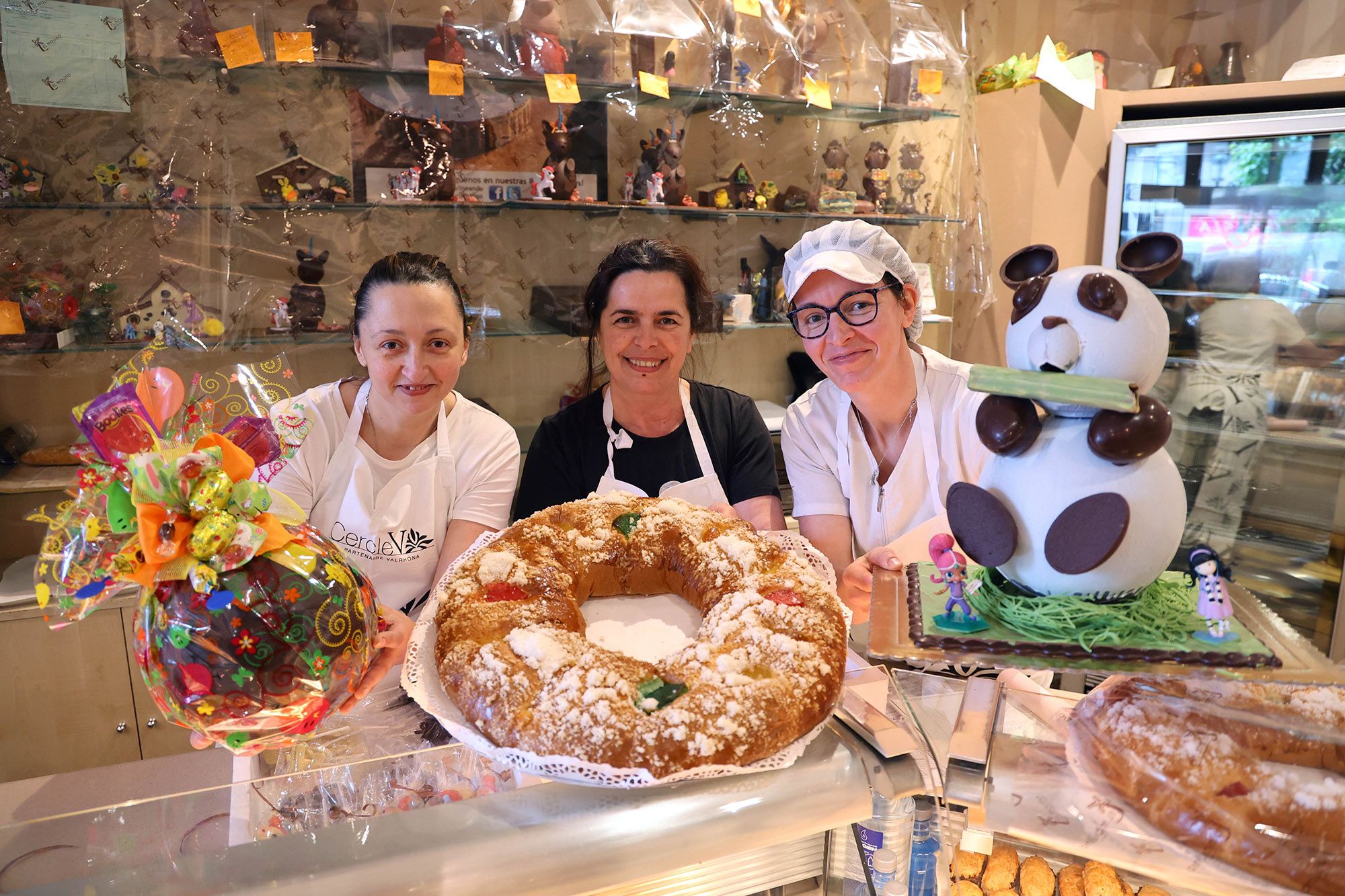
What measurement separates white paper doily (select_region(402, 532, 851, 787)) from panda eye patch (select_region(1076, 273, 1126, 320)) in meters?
0.48

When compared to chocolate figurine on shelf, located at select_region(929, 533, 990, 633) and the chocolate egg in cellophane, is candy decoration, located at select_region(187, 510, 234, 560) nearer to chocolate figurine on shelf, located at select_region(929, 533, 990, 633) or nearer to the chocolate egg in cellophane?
the chocolate egg in cellophane

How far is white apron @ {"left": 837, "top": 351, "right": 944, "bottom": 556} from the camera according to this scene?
2029 millimetres

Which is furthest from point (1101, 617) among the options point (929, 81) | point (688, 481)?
point (929, 81)

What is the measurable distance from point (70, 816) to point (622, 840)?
57 centimetres

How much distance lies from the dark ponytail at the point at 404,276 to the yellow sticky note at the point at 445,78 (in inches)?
56.6

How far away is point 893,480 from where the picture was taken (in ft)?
6.72

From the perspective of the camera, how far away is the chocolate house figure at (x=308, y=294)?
10.6 feet

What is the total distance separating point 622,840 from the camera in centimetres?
82

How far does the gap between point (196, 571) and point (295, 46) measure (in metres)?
2.90

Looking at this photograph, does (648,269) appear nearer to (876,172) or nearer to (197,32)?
(197,32)

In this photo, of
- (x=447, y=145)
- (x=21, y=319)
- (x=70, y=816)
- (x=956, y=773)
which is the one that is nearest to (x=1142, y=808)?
(x=956, y=773)

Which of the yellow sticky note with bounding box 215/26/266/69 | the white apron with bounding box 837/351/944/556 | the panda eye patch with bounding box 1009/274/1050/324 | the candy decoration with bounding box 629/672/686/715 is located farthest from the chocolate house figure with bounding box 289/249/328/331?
the panda eye patch with bounding box 1009/274/1050/324

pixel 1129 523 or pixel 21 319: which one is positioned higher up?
pixel 21 319

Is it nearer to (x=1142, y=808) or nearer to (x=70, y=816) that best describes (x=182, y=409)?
(x=70, y=816)
